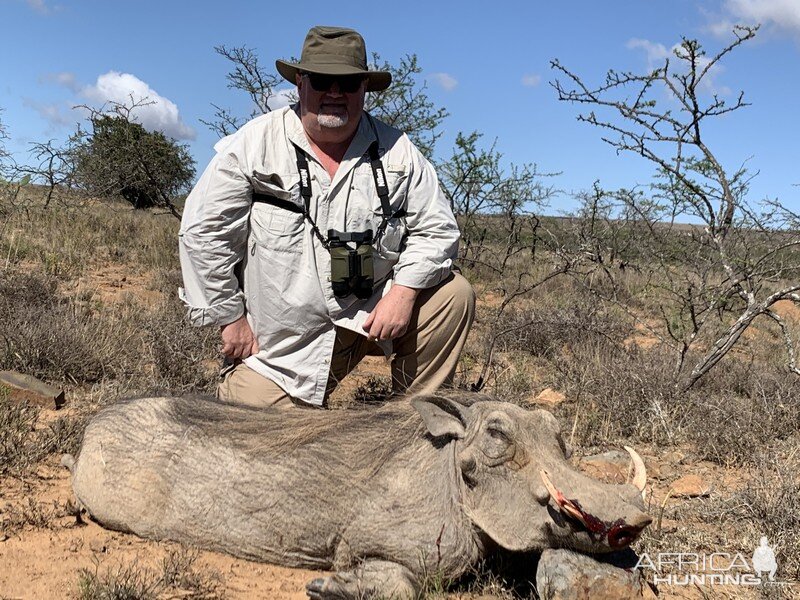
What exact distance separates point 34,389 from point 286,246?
1795 mm

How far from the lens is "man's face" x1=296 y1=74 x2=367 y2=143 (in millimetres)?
3699

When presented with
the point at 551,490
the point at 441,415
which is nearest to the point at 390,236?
the point at 441,415

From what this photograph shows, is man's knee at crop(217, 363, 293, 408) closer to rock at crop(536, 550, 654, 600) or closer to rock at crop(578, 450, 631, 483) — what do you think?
rock at crop(578, 450, 631, 483)

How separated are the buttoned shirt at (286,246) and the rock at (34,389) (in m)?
1.07

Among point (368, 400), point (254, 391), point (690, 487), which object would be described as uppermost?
point (254, 391)

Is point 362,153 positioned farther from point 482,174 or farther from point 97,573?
point 482,174

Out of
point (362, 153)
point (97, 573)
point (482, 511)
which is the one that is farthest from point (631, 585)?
point (362, 153)

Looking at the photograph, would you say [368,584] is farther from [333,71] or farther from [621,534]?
[333,71]

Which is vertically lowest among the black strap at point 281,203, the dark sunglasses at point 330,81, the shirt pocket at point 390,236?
the shirt pocket at point 390,236

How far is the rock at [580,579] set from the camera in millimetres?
2307

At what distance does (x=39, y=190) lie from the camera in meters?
13.8

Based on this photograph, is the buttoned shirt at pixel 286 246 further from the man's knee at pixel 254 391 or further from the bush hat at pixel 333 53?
the bush hat at pixel 333 53

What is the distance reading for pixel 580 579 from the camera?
230 centimetres

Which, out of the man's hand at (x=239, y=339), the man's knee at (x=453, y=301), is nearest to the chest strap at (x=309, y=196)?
the man's knee at (x=453, y=301)
